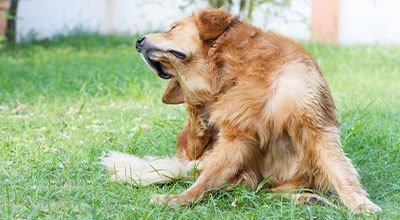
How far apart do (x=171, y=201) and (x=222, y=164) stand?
0.38 metres

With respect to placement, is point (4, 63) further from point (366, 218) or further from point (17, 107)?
point (366, 218)

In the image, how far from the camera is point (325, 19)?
14.6m

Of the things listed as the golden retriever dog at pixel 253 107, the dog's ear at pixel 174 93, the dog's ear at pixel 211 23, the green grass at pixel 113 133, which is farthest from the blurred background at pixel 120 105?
the dog's ear at pixel 211 23

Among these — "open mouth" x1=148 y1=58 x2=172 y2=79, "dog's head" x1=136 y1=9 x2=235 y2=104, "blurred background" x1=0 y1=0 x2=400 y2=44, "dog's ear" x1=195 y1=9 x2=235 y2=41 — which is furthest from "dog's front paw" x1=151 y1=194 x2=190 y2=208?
"blurred background" x1=0 y1=0 x2=400 y2=44

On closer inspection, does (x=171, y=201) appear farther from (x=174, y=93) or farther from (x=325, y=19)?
(x=325, y=19)

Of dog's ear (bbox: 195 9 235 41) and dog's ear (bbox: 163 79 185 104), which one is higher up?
dog's ear (bbox: 195 9 235 41)

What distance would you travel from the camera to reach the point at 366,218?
390 cm

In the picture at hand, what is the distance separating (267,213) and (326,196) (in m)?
0.44

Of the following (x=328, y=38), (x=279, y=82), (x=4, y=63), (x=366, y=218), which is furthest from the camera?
(x=328, y=38)

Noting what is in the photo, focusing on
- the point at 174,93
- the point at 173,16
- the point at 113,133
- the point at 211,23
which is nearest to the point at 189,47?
the point at 211,23

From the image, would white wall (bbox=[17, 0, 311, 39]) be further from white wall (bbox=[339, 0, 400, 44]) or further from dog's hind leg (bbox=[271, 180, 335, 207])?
dog's hind leg (bbox=[271, 180, 335, 207])

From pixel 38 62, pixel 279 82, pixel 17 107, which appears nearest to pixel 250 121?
pixel 279 82

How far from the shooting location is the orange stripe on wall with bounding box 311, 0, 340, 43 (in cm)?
1448

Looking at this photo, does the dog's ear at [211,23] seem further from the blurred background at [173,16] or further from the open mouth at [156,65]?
the blurred background at [173,16]
